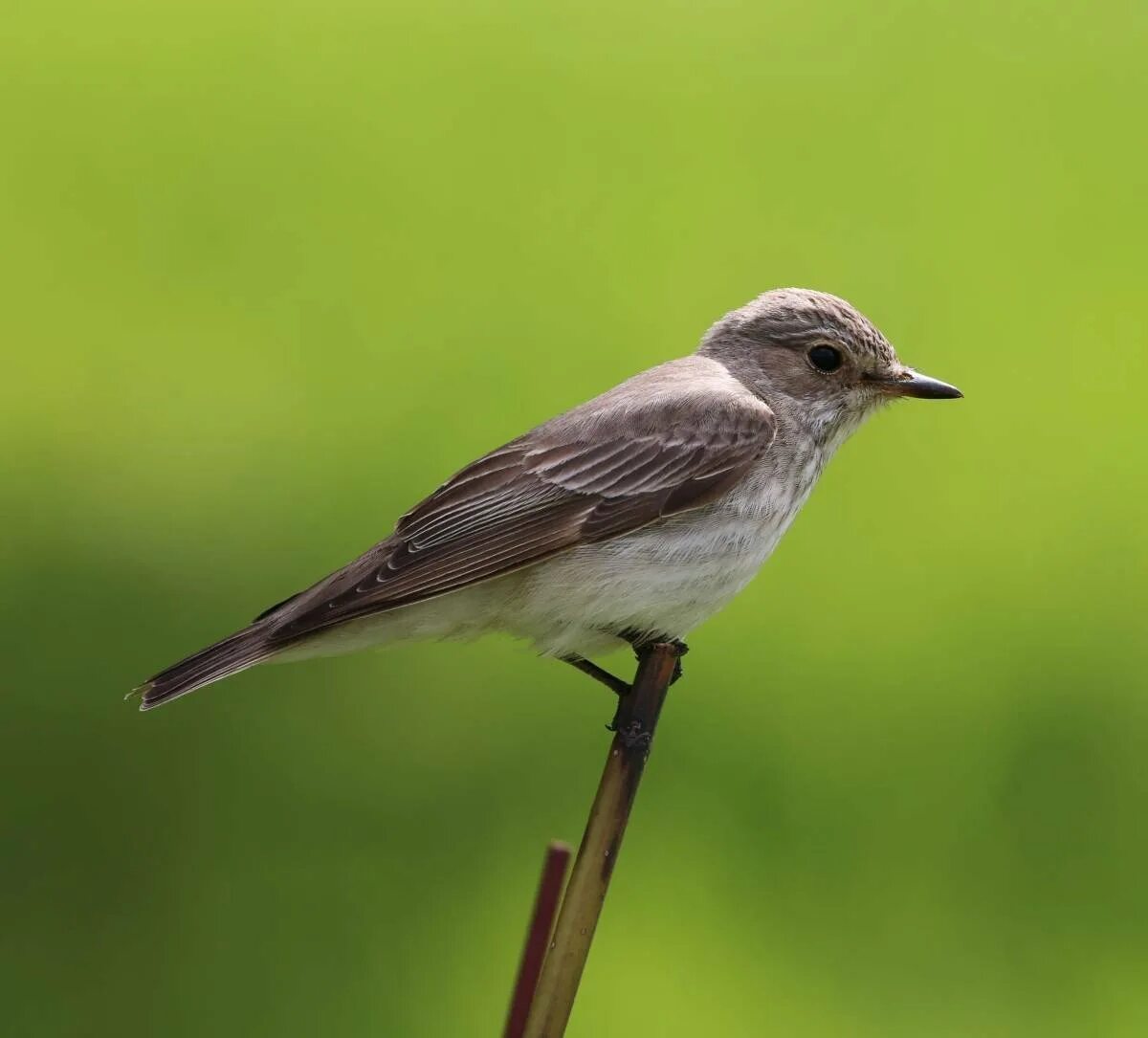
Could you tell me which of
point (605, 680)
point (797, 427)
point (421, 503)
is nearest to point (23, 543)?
point (421, 503)

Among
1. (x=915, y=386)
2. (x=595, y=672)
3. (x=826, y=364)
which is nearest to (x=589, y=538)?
(x=595, y=672)

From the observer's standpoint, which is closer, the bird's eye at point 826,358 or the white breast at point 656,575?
the white breast at point 656,575

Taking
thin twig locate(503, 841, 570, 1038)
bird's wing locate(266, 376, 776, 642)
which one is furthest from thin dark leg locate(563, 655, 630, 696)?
thin twig locate(503, 841, 570, 1038)

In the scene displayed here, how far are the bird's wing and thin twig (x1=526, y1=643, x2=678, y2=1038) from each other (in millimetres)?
970

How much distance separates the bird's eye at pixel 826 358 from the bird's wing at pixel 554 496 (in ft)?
0.58

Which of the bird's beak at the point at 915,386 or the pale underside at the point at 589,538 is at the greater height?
the bird's beak at the point at 915,386

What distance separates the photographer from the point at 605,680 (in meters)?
3.56

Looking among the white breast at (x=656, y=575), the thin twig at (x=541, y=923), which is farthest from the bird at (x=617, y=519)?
the thin twig at (x=541, y=923)

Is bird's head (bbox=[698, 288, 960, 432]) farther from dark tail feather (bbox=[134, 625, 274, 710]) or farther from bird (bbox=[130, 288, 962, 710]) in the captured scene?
dark tail feather (bbox=[134, 625, 274, 710])

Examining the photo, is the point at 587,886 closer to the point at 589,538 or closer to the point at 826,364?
the point at 589,538

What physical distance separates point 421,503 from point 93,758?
1.62m

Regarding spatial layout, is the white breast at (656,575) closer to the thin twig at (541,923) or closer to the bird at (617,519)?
the bird at (617,519)

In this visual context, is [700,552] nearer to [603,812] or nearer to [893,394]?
[893,394]

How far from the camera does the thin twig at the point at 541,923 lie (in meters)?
1.81
